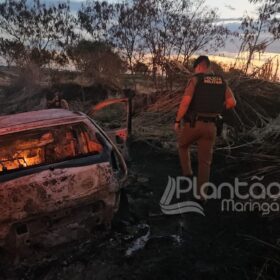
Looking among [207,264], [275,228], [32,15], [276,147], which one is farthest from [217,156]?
[32,15]

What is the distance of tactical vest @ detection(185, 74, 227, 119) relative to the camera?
540cm

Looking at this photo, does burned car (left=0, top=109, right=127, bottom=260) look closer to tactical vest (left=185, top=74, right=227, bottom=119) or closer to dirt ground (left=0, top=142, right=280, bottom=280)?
dirt ground (left=0, top=142, right=280, bottom=280)

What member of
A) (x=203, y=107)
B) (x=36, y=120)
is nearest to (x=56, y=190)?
(x=36, y=120)

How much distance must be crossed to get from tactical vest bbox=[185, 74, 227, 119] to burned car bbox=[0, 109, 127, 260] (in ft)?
4.82

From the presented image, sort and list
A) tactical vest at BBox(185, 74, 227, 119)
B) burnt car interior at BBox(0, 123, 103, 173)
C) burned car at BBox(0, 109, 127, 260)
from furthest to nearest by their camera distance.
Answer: tactical vest at BBox(185, 74, 227, 119), burnt car interior at BBox(0, 123, 103, 173), burned car at BBox(0, 109, 127, 260)

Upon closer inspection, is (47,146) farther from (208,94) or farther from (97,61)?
(97,61)

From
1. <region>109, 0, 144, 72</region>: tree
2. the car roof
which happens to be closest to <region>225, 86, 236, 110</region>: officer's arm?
the car roof

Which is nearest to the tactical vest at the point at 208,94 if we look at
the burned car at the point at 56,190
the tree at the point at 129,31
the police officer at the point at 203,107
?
the police officer at the point at 203,107

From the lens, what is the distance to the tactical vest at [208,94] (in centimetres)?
540

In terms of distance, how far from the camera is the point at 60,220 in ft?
13.6

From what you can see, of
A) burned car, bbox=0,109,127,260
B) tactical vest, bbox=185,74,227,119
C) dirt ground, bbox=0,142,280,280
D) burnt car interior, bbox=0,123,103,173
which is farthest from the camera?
tactical vest, bbox=185,74,227,119

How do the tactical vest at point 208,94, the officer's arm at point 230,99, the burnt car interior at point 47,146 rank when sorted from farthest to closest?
the officer's arm at point 230,99
the tactical vest at point 208,94
the burnt car interior at point 47,146

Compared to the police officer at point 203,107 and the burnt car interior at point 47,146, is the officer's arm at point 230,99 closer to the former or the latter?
the police officer at point 203,107

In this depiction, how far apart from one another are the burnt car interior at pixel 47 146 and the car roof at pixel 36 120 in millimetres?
206
